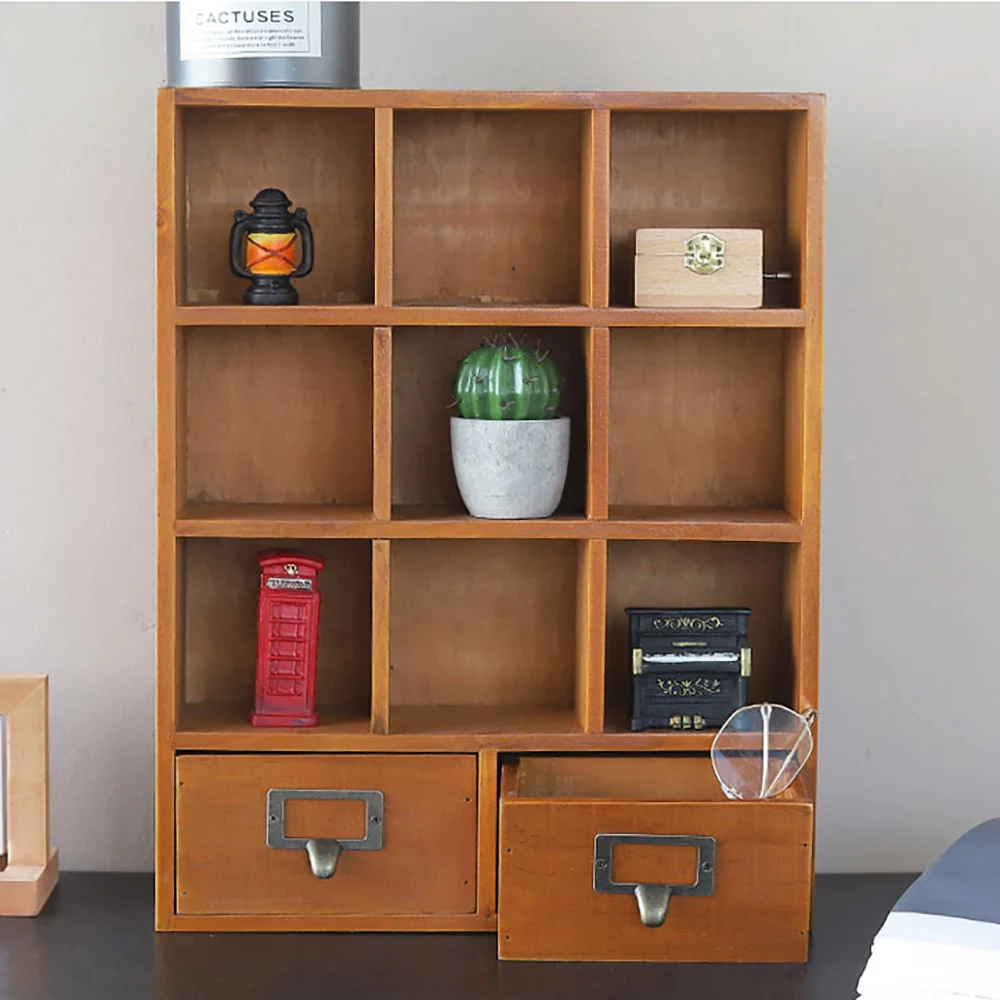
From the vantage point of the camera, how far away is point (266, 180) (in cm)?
200

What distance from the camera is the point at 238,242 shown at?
1925 millimetres

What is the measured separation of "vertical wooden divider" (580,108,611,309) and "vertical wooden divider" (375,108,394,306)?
24 cm

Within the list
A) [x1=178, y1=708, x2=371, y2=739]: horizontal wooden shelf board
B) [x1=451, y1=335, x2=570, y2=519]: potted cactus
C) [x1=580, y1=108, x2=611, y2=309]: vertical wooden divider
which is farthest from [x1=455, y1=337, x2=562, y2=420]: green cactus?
[x1=178, y1=708, x2=371, y2=739]: horizontal wooden shelf board

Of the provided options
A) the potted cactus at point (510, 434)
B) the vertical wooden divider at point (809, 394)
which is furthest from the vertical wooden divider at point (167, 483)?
the vertical wooden divider at point (809, 394)

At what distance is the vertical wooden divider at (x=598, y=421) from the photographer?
184cm

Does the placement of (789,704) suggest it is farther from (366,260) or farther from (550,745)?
(366,260)

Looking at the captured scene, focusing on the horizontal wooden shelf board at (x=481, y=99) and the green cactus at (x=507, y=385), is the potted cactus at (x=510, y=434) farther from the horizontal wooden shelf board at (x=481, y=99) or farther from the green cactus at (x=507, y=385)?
the horizontal wooden shelf board at (x=481, y=99)

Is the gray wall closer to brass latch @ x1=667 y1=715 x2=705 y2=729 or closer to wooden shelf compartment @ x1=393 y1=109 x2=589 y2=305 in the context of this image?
wooden shelf compartment @ x1=393 y1=109 x2=589 y2=305

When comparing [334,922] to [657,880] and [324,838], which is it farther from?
[657,880]

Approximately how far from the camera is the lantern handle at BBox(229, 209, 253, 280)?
6.24 feet

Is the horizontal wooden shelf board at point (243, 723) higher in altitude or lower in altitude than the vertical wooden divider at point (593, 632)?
lower

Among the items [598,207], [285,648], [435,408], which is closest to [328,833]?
[285,648]

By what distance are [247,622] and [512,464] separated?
0.46m

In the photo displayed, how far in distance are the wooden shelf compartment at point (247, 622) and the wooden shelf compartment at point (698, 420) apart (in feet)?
1.24
